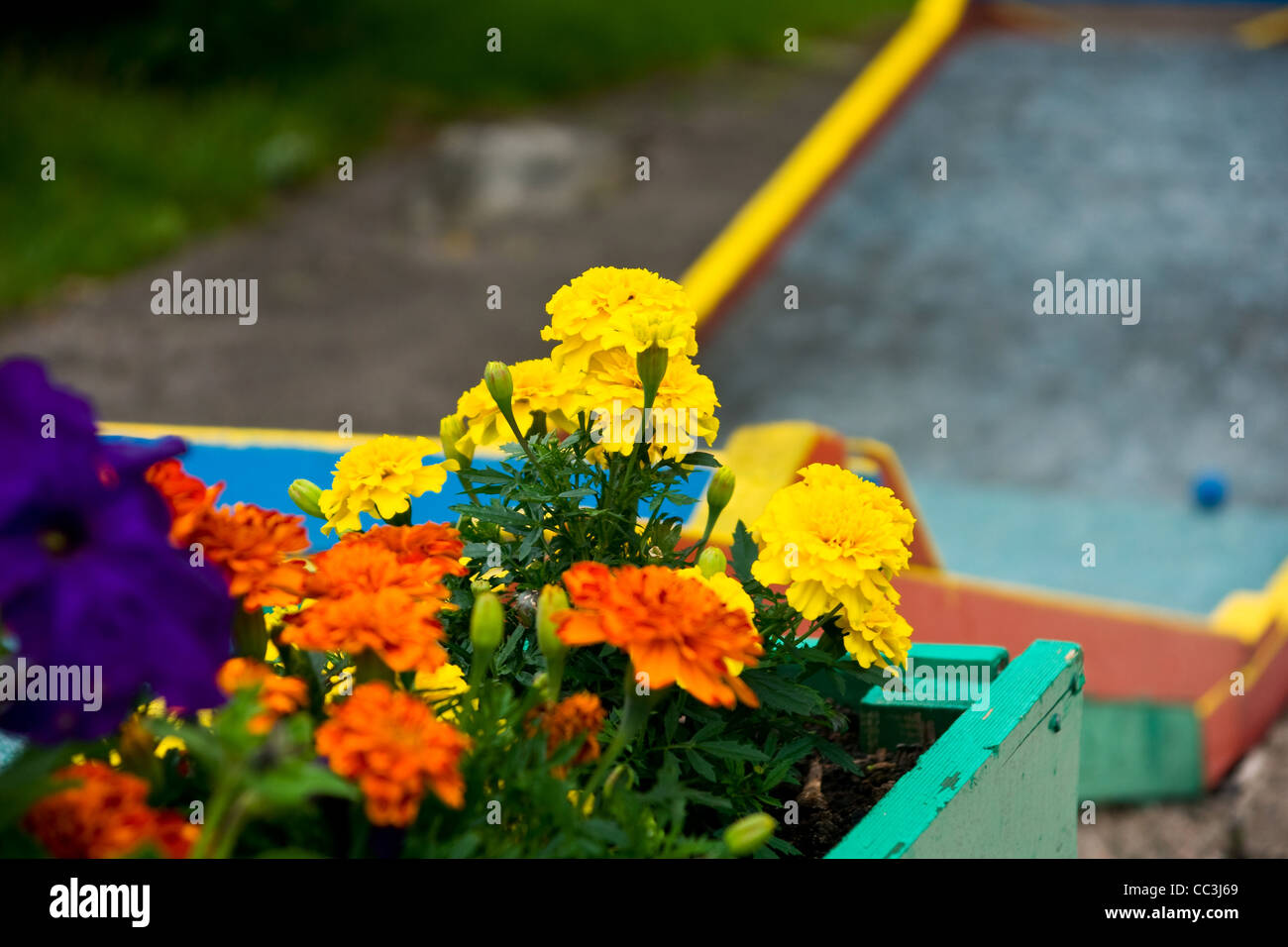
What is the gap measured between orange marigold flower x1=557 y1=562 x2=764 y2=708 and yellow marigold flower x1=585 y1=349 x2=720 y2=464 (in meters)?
0.26

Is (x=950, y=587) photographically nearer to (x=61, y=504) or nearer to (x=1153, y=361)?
(x=61, y=504)

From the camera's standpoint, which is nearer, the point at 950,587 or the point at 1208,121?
the point at 950,587

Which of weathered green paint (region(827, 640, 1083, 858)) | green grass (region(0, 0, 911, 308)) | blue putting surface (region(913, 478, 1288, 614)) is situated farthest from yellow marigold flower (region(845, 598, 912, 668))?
green grass (region(0, 0, 911, 308))

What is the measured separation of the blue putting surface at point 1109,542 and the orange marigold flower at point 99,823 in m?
4.36

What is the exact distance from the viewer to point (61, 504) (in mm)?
822

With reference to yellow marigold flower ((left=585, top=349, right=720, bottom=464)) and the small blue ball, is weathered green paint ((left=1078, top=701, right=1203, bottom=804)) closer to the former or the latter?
the small blue ball

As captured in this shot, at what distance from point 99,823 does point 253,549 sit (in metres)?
0.23

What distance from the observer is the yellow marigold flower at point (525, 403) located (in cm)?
128

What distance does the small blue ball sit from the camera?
5.34 metres

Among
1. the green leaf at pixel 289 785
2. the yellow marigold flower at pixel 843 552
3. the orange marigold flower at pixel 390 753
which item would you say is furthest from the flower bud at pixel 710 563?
the green leaf at pixel 289 785

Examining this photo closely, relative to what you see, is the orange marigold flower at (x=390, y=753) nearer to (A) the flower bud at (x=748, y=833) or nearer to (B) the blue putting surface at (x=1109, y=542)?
(A) the flower bud at (x=748, y=833)

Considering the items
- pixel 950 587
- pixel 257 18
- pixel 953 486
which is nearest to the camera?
pixel 950 587
